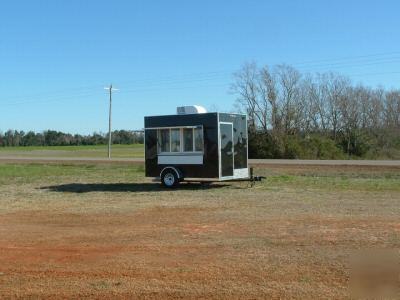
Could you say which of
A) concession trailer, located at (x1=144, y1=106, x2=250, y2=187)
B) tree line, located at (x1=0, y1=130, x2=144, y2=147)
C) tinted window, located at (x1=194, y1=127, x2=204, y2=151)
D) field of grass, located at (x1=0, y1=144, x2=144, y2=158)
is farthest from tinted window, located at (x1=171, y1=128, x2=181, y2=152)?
tree line, located at (x1=0, y1=130, x2=144, y2=147)

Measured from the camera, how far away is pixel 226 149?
19.4 m

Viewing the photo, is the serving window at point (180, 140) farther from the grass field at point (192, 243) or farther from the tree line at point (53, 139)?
the tree line at point (53, 139)

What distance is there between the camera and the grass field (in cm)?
636

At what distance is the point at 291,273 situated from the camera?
265 inches

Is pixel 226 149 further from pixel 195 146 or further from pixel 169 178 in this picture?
pixel 169 178

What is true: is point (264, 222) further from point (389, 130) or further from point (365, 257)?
point (389, 130)

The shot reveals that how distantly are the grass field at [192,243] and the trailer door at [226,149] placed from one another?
280 cm

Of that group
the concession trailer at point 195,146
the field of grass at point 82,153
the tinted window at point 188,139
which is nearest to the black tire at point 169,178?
the concession trailer at point 195,146

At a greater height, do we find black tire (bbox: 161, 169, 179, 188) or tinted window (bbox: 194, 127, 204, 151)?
tinted window (bbox: 194, 127, 204, 151)

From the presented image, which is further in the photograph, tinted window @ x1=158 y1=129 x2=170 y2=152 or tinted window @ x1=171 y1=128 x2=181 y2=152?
tinted window @ x1=158 y1=129 x2=170 y2=152

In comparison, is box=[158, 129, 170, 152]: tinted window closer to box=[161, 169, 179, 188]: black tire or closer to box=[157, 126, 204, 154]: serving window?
box=[157, 126, 204, 154]: serving window

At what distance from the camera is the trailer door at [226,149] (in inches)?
754

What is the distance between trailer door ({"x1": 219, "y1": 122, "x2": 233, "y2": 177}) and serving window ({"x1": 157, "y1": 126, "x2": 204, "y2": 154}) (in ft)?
2.20

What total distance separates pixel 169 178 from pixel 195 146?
4.95 feet
